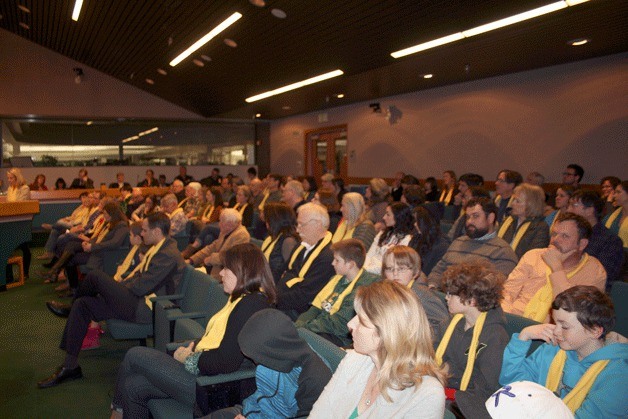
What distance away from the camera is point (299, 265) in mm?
4137

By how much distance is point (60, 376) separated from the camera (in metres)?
4.00

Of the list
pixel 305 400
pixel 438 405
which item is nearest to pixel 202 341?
pixel 305 400

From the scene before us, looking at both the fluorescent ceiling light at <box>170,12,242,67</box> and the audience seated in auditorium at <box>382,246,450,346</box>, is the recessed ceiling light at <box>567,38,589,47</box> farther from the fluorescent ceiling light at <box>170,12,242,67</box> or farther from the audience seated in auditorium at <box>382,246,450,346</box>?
the audience seated in auditorium at <box>382,246,450,346</box>

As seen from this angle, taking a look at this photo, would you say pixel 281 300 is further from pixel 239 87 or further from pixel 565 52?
pixel 239 87

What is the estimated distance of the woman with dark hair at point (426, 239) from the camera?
169 inches

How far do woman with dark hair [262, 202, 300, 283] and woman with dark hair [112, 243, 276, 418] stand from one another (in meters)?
1.52

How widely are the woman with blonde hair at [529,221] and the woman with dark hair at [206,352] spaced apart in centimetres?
244

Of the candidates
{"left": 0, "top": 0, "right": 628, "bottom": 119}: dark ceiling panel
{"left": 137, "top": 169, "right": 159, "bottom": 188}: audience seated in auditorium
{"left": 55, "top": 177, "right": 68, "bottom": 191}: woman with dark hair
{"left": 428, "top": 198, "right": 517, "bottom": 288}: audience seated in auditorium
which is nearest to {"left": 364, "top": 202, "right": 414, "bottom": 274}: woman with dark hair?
{"left": 428, "top": 198, "right": 517, "bottom": 288}: audience seated in auditorium

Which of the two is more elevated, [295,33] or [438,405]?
[295,33]

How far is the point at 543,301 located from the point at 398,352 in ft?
6.00

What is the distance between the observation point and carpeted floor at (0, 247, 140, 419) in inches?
142

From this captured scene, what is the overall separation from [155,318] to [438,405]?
2.99m

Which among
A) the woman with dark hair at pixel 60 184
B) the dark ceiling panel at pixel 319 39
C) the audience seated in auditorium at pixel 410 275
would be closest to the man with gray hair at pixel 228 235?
the audience seated in auditorium at pixel 410 275

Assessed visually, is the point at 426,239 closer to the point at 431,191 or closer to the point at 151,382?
the point at 151,382
